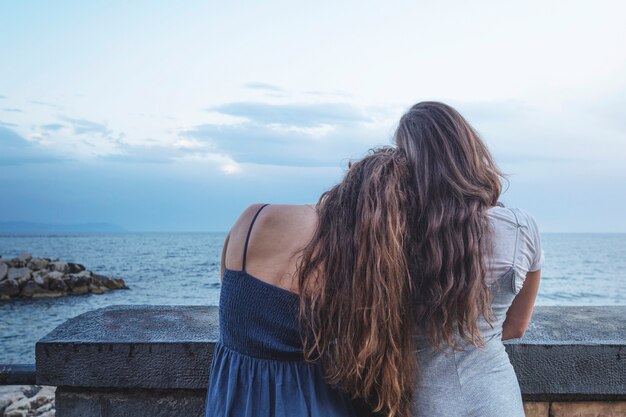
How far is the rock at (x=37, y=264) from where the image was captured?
2982 centimetres

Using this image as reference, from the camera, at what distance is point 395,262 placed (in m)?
1.44

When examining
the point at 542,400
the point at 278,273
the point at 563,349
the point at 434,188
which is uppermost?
the point at 434,188

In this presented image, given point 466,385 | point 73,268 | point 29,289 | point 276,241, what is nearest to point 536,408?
point 466,385

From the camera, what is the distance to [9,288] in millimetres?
25547

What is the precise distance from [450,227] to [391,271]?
200 mm

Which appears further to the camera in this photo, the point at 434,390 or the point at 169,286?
the point at 169,286

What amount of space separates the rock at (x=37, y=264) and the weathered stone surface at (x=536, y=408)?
105ft

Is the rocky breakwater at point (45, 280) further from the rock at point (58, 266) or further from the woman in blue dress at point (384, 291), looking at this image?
the woman in blue dress at point (384, 291)

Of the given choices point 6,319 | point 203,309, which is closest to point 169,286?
point 6,319

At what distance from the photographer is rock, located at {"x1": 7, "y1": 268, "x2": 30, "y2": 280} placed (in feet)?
88.6

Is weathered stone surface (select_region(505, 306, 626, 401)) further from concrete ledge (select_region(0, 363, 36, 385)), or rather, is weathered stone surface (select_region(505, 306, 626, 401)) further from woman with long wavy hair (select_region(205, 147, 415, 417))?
concrete ledge (select_region(0, 363, 36, 385))

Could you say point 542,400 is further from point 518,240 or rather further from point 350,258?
point 350,258

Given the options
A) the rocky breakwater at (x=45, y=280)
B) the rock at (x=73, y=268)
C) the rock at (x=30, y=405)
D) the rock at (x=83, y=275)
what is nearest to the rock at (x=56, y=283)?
the rocky breakwater at (x=45, y=280)

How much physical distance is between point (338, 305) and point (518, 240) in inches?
22.2
